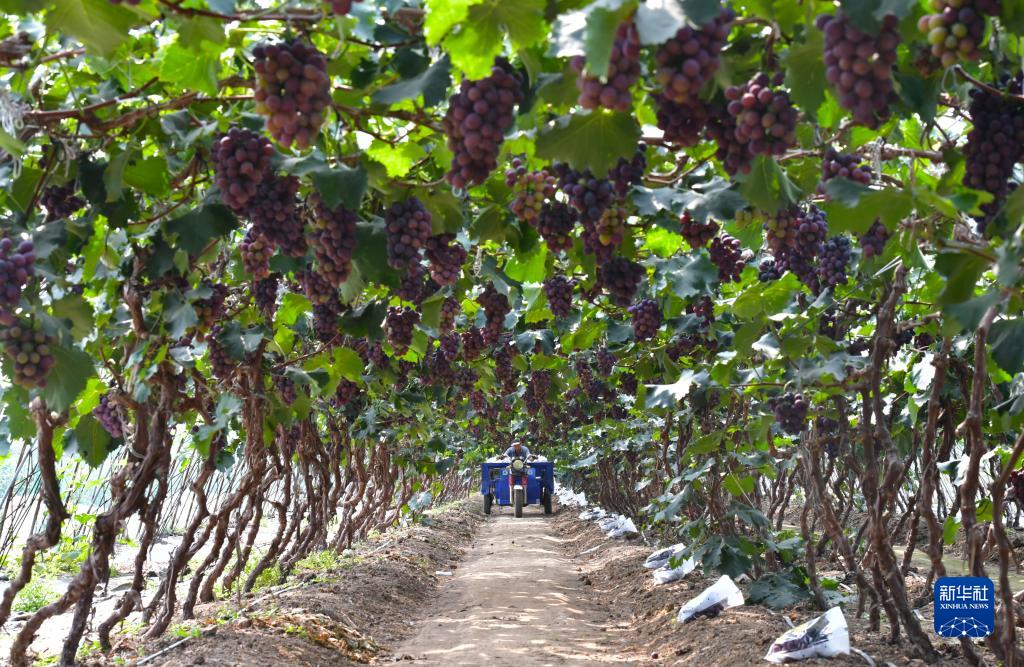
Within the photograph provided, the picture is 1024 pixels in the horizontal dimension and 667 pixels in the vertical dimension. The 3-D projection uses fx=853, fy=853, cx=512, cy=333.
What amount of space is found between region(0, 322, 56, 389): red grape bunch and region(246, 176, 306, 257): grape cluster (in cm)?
69

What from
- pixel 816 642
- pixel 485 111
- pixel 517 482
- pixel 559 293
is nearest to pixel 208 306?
pixel 559 293

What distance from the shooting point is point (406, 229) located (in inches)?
113

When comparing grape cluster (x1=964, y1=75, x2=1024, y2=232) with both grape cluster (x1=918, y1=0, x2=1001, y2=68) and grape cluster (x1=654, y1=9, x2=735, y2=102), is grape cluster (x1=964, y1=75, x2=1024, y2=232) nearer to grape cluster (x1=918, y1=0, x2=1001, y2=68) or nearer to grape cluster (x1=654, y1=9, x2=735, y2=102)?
grape cluster (x1=918, y1=0, x2=1001, y2=68)

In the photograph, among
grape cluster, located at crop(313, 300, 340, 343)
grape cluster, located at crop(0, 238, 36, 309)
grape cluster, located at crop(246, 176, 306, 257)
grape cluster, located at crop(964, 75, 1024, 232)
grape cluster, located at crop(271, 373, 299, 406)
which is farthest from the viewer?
grape cluster, located at crop(271, 373, 299, 406)

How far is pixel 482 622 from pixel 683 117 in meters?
7.27

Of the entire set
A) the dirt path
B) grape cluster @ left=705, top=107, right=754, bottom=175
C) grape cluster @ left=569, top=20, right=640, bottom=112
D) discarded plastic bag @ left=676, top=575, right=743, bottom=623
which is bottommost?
the dirt path

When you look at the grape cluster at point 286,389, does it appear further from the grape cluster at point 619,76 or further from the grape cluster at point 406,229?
the grape cluster at point 619,76

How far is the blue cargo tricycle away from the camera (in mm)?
24812

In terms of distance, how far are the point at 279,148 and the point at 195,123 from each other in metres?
0.28

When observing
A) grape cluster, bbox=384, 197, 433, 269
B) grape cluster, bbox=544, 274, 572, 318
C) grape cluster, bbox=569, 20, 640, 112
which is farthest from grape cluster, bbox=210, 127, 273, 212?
grape cluster, bbox=544, 274, 572, 318

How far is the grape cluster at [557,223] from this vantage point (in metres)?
2.86

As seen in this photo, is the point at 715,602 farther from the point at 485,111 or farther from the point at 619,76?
the point at 619,76

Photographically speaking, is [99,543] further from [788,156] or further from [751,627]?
[751,627]

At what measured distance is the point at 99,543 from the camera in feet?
14.8
